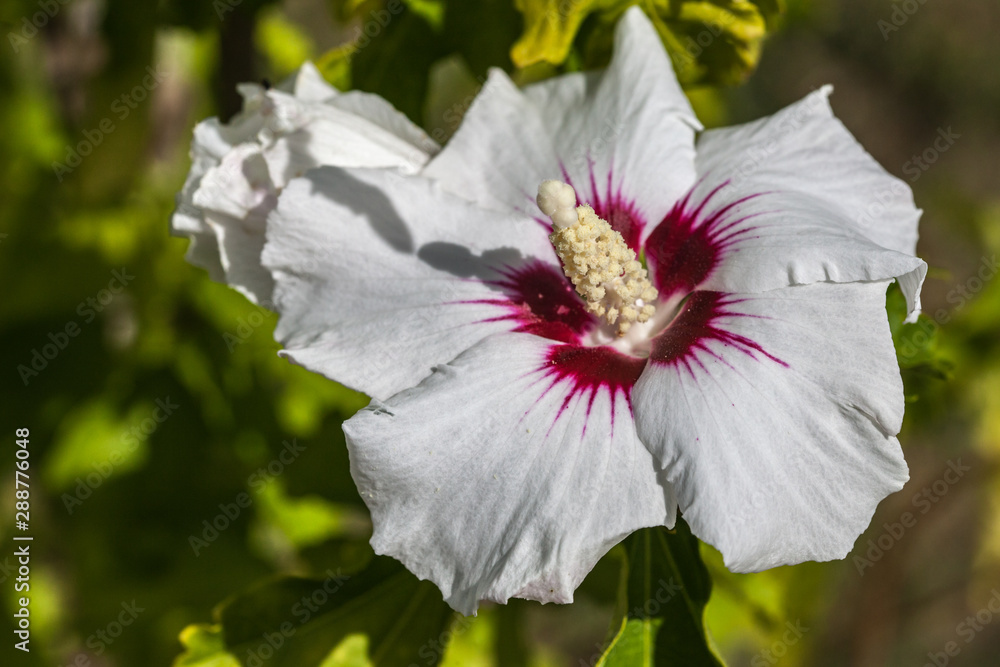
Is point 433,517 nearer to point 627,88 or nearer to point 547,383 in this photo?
point 547,383

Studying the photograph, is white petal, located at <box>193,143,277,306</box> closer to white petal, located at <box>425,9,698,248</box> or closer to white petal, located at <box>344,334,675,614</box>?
white petal, located at <box>425,9,698,248</box>

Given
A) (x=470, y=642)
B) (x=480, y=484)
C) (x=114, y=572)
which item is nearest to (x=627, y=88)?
(x=480, y=484)

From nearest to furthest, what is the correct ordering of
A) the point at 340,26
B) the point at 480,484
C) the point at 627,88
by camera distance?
the point at 480,484
the point at 627,88
the point at 340,26

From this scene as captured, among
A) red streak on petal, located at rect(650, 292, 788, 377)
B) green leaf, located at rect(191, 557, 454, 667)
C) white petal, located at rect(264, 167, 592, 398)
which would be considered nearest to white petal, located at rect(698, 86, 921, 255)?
red streak on petal, located at rect(650, 292, 788, 377)

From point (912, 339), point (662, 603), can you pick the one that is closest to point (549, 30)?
point (912, 339)

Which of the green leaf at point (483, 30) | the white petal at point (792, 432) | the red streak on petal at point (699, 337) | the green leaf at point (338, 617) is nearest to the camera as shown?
the white petal at point (792, 432)

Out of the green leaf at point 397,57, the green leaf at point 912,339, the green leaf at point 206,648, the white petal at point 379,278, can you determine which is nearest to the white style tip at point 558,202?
the white petal at point 379,278

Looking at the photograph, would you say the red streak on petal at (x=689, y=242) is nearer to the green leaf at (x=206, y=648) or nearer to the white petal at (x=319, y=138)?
the white petal at (x=319, y=138)
